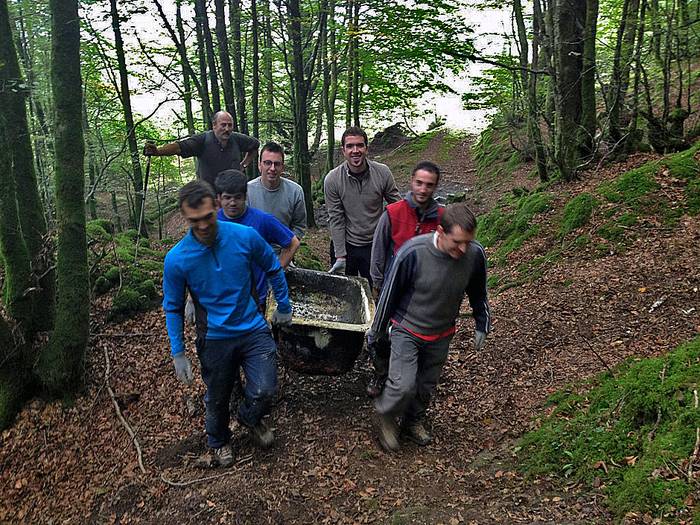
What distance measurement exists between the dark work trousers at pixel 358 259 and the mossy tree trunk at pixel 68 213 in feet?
8.74

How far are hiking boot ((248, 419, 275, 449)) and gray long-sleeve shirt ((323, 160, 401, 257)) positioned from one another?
2102 mm

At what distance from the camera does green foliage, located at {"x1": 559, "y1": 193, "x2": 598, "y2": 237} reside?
7426mm

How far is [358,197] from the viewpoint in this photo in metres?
5.25

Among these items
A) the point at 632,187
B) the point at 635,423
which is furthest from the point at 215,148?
the point at 632,187

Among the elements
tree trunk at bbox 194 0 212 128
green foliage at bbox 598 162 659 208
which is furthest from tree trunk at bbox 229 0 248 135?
green foliage at bbox 598 162 659 208

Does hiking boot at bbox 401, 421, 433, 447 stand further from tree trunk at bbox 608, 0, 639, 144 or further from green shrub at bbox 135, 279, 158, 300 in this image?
tree trunk at bbox 608, 0, 639, 144

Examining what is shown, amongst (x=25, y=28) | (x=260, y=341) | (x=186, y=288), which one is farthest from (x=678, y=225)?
(x=25, y=28)

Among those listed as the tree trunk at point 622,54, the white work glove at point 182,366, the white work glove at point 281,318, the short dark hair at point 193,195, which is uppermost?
the tree trunk at point 622,54

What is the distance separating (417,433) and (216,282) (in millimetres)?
2061

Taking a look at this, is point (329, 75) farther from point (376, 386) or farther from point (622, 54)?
point (376, 386)

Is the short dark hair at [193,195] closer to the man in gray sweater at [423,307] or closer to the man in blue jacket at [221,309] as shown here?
the man in blue jacket at [221,309]

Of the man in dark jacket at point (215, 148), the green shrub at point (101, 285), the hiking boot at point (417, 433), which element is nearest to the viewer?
the hiking boot at point (417, 433)

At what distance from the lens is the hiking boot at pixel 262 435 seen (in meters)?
4.23

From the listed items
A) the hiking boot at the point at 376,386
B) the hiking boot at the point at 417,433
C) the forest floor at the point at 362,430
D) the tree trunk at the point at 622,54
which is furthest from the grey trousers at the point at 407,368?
the tree trunk at the point at 622,54
